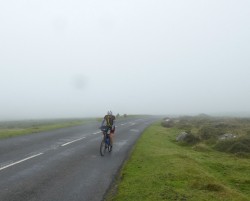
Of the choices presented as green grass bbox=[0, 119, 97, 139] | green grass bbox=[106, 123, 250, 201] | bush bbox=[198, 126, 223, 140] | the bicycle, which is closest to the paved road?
the bicycle

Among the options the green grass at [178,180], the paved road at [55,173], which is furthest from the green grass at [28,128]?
the green grass at [178,180]

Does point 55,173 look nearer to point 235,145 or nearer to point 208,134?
point 235,145

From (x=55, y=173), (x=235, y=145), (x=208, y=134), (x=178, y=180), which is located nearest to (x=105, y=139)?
(x=55, y=173)

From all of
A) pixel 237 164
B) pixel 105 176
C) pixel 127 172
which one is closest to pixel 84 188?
pixel 105 176

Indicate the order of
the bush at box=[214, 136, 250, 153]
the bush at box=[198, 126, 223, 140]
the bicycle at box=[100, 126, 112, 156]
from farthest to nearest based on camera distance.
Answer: the bush at box=[198, 126, 223, 140] → the bush at box=[214, 136, 250, 153] → the bicycle at box=[100, 126, 112, 156]

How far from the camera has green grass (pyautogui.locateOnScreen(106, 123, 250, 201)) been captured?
393 inches

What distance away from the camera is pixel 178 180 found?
39.9ft

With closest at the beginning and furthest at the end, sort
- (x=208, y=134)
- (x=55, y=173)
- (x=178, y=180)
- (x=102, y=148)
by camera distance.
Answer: (x=178, y=180), (x=55, y=173), (x=102, y=148), (x=208, y=134)

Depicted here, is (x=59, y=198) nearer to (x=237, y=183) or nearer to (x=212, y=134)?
(x=237, y=183)

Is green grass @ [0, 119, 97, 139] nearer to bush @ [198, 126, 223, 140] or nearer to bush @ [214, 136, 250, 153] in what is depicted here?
bush @ [198, 126, 223, 140]

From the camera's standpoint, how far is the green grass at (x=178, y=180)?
32.8 feet

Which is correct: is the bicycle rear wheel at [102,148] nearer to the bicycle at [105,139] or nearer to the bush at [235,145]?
the bicycle at [105,139]

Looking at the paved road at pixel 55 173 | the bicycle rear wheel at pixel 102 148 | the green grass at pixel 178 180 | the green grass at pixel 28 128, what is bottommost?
the green grass at pixel 178 180

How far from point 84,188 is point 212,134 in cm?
2153
